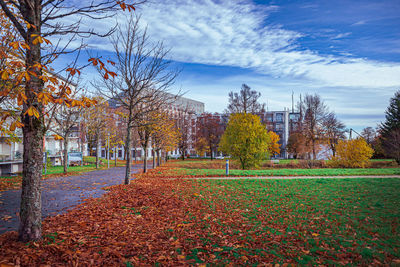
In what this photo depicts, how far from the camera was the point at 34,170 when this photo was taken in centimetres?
481

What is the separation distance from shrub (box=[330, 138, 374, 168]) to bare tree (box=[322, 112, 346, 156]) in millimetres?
13579

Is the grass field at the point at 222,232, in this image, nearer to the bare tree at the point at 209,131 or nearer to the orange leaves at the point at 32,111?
the orange leaves at the point at 32,111

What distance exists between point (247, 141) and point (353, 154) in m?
12.8

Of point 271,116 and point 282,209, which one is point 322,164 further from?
point 271,116

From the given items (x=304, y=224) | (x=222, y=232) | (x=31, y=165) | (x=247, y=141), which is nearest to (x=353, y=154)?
(x=247, y=141)

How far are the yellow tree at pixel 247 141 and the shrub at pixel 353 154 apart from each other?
935 cm

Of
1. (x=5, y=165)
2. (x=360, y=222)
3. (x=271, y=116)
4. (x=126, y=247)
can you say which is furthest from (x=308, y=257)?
(x=271, y=116)

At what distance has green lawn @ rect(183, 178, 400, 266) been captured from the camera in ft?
15.2

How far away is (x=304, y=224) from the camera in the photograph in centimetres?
645

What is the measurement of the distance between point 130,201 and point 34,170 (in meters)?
4.45

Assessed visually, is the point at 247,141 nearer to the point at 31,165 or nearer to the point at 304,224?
the point at 304,224

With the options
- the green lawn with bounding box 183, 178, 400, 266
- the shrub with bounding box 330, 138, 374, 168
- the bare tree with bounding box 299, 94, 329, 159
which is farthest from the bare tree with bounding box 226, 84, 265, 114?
the green lawn with bounding box 183, 178, 400, 266

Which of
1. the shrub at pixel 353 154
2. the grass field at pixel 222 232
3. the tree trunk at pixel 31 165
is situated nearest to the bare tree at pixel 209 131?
the shrub at pixel 353 154

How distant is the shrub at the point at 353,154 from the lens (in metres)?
28.0
